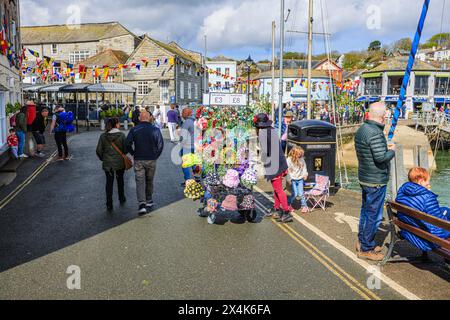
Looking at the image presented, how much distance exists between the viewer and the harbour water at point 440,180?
1927cm

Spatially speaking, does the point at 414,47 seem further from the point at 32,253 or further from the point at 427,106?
the point at 427,106

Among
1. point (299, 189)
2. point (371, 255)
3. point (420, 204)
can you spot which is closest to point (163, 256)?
point (371, 255)

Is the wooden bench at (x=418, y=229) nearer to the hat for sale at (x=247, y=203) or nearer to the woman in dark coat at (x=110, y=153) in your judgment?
the hat for sale at (x=247, y=203)

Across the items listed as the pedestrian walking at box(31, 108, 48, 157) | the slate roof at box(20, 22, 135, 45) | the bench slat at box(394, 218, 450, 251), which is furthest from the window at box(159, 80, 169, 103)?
the bench slat at box(394, 218, 450, 251)

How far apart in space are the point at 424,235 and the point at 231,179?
3377 mm

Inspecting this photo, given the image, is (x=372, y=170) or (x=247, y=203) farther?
(x=247, y=203)

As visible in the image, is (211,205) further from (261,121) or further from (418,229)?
(418,229)

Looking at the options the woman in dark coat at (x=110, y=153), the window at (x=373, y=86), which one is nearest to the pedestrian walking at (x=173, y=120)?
the woman in dark coat at (x=110, y=153)

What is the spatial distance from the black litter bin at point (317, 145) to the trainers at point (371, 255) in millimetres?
4165

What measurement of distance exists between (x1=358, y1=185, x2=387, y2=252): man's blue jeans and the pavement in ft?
1.28

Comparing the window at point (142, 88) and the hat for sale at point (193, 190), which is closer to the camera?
the hat for sale at point (193, 190)

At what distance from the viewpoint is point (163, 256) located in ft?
19.7

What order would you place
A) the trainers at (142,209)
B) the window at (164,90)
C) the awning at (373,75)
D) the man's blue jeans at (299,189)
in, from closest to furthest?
the trainers at (142,209)
the man's blue jeans at (299,189)
the window at (164,90)
the awning at (373,75)
